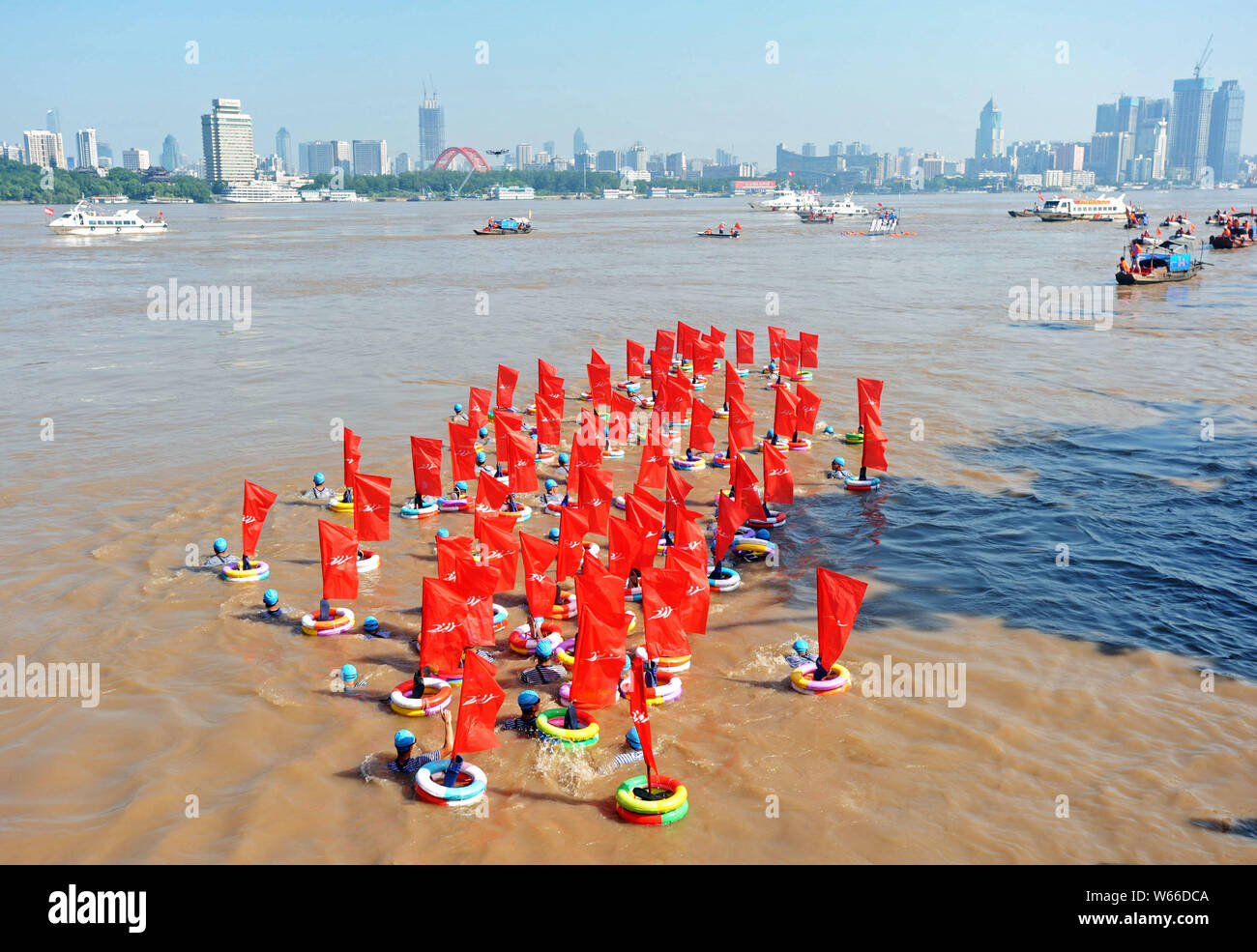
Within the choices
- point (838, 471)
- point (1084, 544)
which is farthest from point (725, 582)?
point (1084, 544)

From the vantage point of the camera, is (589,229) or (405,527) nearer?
(405,527)

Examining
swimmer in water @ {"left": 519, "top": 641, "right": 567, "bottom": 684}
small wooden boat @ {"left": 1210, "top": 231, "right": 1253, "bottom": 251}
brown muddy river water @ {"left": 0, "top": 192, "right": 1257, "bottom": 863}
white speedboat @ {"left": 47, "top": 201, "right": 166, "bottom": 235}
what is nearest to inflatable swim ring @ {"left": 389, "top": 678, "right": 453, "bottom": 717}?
brown muddy river water @ {"left": 0, "top": 192, "right": 1257, "bottom": 863}

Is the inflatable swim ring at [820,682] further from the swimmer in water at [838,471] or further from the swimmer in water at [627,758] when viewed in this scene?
the swimmer in water at [838,471]

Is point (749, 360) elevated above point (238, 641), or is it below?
above

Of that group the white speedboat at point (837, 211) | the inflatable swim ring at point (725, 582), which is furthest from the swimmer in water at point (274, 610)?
the white speedboat at point (837, 211)

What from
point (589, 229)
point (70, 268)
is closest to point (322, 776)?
point (70, 268)

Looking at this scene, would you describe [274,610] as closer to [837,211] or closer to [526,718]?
[526,718]
